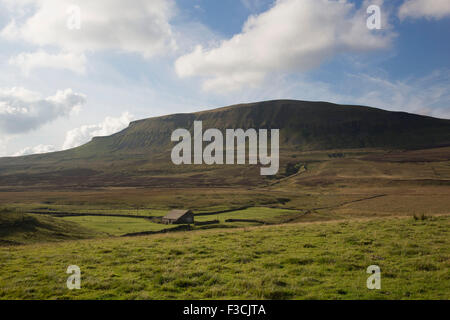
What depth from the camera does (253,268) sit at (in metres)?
13.7

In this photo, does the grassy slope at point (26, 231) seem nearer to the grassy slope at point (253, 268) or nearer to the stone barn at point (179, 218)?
the grassy slope at point (253, 268)

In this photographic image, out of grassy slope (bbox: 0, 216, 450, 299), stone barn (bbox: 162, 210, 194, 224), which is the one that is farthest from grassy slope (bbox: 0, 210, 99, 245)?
stone barn (bbox: 162, 210, 194, 224)

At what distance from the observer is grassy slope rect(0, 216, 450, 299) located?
10.7m

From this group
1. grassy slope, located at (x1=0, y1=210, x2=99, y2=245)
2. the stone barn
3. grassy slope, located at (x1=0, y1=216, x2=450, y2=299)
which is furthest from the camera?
the stone barn

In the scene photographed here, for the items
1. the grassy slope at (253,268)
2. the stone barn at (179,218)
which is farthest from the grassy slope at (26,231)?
the stone barn at (179,218)

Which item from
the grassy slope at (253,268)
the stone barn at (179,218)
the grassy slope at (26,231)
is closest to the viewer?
the grassy slope at (253,268)

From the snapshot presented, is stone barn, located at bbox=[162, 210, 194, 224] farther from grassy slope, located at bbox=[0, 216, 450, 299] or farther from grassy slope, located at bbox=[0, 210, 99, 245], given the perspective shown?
grassy slope, located at bbox=[0, 216, 450, 299]

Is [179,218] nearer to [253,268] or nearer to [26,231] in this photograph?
[26,231]

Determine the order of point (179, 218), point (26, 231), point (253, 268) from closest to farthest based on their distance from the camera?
point (253, 268) < point (26, 231) < point (179, 218)

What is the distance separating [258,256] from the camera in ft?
52.5

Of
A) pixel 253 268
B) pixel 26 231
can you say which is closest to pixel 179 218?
pixel 26 231

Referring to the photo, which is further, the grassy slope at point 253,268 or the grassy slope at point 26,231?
the grassy slope at point 26,231

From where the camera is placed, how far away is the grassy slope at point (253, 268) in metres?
10.7

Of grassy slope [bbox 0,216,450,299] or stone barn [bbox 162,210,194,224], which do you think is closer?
grassy slope [bbox 0,216,450,299]
